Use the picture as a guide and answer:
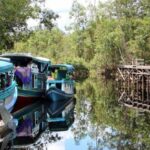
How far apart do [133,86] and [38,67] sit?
40.2ft

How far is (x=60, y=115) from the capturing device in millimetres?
26391

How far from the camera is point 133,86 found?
4116 centimetres

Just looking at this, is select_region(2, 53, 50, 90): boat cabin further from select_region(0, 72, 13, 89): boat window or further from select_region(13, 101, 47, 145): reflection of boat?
select_region(0, 72, 13, 89): boat window

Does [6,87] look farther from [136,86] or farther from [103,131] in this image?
[136,86]

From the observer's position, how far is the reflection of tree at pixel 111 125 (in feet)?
60.3

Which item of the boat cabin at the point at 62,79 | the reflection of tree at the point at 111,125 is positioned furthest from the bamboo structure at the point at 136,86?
the boat cabin at the point at 62,79

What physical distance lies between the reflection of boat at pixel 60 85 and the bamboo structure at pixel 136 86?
13.2 ft

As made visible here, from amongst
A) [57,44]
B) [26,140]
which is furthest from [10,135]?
[57,44]

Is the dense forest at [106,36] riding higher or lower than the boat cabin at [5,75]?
higher

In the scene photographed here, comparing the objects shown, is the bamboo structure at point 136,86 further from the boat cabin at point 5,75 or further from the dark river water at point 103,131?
the boat cabin at point 5,75

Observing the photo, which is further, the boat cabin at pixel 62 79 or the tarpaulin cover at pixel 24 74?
the boat cabin at pixel 62 79

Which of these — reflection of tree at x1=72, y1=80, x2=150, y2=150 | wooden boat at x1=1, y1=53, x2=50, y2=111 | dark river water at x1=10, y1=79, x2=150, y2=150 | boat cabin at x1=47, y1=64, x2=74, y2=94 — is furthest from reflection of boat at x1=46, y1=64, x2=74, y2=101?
dark river water at x1=10, y1=79, x2=150, y2=150

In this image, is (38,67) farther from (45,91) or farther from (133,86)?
(133,86)

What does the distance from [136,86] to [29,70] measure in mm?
14489
